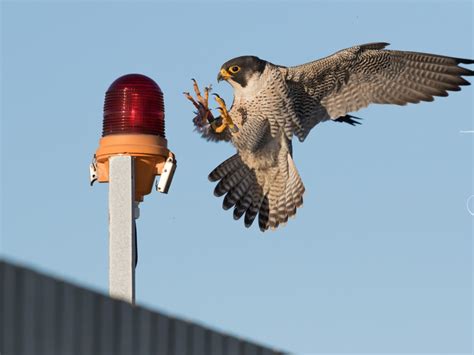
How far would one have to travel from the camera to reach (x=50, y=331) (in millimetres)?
6129

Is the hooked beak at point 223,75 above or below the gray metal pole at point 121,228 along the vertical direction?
above

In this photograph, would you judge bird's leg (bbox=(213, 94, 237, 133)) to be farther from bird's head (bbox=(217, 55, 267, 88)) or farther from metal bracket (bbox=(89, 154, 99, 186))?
A: metal bracket (bbox=(89, 154, 99, 186))

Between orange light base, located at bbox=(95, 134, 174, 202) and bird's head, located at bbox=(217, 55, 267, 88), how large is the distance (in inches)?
133

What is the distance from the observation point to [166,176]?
9.86 m

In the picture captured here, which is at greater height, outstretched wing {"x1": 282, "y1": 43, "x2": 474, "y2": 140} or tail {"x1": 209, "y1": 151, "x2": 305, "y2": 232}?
outstretched wing {"x1": 282, "y1": 43, "x2": 474, "y2": 140}

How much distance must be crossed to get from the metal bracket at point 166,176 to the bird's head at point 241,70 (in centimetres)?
342

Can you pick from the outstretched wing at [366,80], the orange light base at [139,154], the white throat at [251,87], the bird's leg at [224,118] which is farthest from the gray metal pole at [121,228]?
the outstretched wing at [366,80]

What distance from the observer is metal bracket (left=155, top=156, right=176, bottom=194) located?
985 centimetres

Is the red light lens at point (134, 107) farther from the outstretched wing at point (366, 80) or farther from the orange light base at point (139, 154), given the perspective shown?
the outstretched wing at point (366, 80)

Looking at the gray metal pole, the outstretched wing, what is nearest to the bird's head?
the outstretched wing

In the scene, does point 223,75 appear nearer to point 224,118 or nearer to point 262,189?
point 224,118

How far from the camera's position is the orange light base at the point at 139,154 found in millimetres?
9758

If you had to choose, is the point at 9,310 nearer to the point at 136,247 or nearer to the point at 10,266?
the point at 10,266

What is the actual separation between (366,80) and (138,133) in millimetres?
4706
